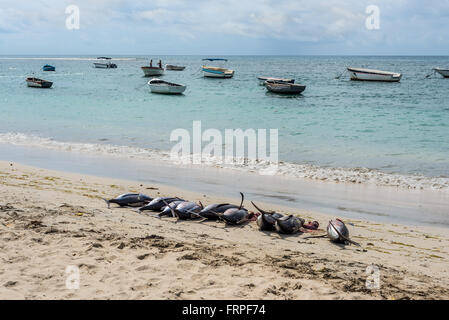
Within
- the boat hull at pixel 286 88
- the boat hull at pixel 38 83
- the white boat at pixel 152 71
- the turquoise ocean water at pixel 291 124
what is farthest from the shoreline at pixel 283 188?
the white boat at pixel 152 71

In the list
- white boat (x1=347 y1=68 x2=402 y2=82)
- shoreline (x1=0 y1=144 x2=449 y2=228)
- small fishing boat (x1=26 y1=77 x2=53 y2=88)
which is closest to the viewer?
shoreline (x1=0 y1=144 x2=449 y2=228)

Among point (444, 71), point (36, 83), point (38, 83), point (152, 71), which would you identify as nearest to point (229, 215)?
point (38, 83)

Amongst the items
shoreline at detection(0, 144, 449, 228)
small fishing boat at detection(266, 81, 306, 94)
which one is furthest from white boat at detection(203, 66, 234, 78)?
shoreline at detection(0, 144, 449, 228)

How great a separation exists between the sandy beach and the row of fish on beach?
17cm

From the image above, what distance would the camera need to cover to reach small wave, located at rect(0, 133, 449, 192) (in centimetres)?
1128

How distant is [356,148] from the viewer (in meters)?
15.9

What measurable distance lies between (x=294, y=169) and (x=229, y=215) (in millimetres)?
5509

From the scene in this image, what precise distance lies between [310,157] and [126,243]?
30.5 ft

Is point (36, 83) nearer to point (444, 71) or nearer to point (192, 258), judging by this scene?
point (192, 258)

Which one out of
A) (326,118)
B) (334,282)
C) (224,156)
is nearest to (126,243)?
(334,282)

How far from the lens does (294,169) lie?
496 inches

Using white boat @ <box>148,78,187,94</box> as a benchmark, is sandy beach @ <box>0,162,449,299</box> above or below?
below

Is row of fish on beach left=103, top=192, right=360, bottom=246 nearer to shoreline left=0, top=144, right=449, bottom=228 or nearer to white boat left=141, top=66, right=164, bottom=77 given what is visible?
shoreline left=0, top=144, right=449, bottom=228
